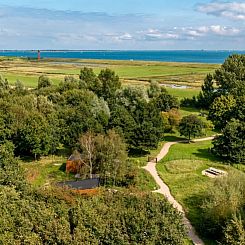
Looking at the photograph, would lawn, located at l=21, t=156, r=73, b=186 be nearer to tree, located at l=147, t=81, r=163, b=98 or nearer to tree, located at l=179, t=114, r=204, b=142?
tree, located at l=179, t=114, r=204, b=142

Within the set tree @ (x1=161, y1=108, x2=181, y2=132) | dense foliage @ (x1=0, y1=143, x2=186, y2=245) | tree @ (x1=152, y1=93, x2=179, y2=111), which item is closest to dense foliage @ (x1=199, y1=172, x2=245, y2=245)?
dense foliage @ (x1=0, y1=143, x2=186, y2=245)

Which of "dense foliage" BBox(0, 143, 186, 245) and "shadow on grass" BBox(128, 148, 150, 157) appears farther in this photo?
"shadow on grass" BBox(128, 148, 150, 157)

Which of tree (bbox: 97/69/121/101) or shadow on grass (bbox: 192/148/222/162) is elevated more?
tree (bbox: 97/69/121/101)

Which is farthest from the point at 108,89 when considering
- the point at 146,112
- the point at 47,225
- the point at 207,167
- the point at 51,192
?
the point at 47,225

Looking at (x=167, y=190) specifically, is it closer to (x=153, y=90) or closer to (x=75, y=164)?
(x=75, y=164)

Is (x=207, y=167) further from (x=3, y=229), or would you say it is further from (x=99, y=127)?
(x=3, y=229)

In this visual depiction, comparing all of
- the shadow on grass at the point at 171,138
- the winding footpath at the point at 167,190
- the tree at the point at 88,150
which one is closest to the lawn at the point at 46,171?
the tree at the point at 88,150
